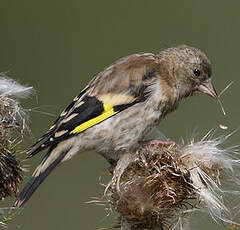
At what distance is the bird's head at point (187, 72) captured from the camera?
520 cm

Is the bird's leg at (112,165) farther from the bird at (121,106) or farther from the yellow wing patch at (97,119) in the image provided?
the yellow wing patch at (97,119)

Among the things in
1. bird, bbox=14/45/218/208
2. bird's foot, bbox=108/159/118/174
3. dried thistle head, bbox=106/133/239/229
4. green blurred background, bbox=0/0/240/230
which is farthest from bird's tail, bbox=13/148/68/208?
green blurred background, bbox=0/0/240/230

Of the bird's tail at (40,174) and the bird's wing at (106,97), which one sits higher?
the bird's wing at (106,97)

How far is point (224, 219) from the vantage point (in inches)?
162

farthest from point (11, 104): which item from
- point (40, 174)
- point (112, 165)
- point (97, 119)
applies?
point (112, 165)

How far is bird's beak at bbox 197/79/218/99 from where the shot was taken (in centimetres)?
522

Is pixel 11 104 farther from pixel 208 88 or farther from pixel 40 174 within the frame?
pixel 208 88

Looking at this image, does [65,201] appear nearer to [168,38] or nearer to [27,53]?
[27,53]

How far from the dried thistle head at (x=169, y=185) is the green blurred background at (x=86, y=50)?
240 cm

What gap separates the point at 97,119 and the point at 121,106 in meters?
0.19

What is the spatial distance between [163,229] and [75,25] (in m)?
5.72

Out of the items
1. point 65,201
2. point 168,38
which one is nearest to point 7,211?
point 65,201

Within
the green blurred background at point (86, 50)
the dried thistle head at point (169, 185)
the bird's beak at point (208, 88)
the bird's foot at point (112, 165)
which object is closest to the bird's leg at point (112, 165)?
the bird's foot at point (112, 165)

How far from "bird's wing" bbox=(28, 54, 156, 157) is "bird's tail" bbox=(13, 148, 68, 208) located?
9cm
